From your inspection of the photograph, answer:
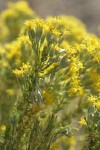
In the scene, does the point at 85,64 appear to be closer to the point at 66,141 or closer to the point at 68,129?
Answer: the point at 68,129

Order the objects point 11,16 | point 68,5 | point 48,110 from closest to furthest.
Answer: point 48,110 → point 11,16 → point 68,5

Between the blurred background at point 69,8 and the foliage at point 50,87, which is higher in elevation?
the blurred background at point 69,8

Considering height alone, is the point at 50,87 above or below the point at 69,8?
below

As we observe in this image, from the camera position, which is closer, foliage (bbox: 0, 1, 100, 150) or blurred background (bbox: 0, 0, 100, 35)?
foliage (bbox: 0, 1, 100, 150)

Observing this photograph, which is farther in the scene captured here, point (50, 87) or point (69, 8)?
point (69, 8)

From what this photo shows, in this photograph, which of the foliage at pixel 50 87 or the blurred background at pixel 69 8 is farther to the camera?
the blurred background at pixel 69 8

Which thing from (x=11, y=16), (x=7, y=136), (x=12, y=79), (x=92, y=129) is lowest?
(x=92, y=129)

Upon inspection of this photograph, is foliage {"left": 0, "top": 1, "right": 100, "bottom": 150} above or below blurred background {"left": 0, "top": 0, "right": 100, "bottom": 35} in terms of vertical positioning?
below

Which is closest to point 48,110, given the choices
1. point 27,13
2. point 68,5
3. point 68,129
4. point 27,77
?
point 68,129
